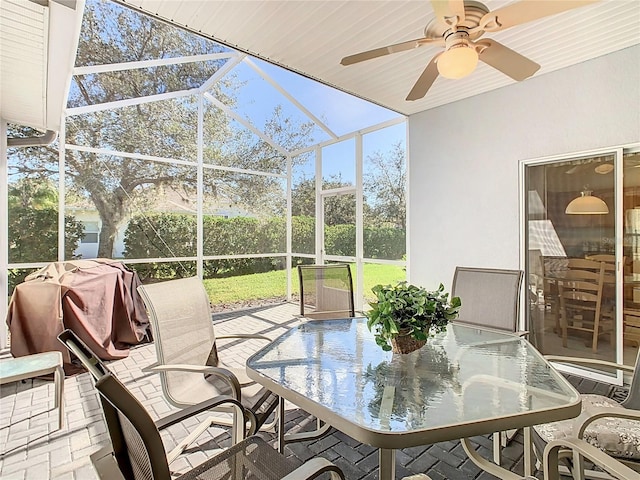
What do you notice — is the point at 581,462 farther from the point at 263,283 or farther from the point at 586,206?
the point at 263,283

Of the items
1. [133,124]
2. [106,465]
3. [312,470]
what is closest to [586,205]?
[312,470]

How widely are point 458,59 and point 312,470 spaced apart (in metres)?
2.15

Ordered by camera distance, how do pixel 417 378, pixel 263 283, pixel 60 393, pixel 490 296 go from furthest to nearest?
pixel 263 283 < pixel 490 296 < pixel 60 393 < pixel 417 378

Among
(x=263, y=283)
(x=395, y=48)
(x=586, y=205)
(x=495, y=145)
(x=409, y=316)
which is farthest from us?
(x=263, y=283)

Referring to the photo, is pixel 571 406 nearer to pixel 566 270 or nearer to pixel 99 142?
pixel 566 270

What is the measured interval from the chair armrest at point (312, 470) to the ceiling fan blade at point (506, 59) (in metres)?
2.34

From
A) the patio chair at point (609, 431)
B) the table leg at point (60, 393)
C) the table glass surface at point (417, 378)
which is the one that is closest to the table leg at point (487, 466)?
the patio chair at point (609, 431)

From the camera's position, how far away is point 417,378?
60.2 inches

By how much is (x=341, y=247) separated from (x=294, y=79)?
3.01 meters

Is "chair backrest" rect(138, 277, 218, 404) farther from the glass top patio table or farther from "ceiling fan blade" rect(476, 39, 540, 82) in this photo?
"ceiling fan blade" rect(476, 39, 540, 82)

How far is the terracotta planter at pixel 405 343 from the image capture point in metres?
1.70

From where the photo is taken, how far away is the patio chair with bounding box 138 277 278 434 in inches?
73.8

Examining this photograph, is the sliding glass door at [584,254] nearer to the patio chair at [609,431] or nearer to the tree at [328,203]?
the patio chair at [609,431]

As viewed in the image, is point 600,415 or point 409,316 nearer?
point 600,415
